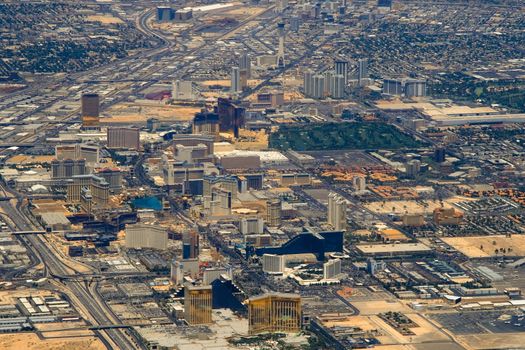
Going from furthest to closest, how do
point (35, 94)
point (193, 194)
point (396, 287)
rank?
point (35, 94) < point (193, 194) < point (396, 287)

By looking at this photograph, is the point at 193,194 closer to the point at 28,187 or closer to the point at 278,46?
the point at 28,187

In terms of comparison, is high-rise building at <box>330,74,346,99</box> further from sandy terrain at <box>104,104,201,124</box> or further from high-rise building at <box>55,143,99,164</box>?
high-rise building at <box>55,143,99,164</box>

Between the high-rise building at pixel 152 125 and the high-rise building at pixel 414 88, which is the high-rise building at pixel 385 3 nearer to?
the high-rise building at pixel 414 88

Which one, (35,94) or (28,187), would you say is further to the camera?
(35,94)

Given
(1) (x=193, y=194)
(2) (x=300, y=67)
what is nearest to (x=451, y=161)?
(1) (x=193, y=194)

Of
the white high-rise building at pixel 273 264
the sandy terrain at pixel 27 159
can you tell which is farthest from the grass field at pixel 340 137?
the white high-rise building at pixel 273 264

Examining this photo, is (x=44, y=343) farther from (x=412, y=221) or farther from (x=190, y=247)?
(x=412, y=221)
